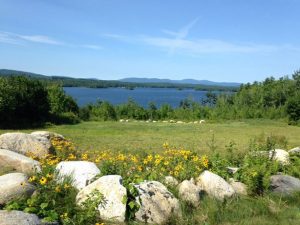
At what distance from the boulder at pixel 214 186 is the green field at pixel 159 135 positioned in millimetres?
2463

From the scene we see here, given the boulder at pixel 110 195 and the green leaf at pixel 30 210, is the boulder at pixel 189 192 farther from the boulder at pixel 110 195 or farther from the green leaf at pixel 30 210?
the green leaf at pixel 30 210

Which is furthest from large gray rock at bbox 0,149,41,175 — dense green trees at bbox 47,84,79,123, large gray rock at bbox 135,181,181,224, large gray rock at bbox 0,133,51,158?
dense green trees at bbox 47,84,79,123

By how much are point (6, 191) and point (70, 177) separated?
44.9 inches

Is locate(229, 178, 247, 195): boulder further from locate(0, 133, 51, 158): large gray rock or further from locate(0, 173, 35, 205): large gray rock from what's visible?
locate(0, 133, 51, 158): large gray rock

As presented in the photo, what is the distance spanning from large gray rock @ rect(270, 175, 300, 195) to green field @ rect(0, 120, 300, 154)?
2162 millimetres

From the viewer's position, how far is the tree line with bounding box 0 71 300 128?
75.7 ft

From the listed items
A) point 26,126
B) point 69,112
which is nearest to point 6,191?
point 26,126

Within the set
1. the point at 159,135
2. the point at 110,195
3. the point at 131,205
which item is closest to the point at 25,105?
the point at 159,135

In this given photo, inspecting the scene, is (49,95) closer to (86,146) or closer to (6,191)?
(86,146)

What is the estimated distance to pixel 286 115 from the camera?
3372cm

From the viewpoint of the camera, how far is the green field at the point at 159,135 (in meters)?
15.0

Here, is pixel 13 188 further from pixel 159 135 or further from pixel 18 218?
pixel 159 135

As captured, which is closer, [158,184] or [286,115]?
[158,184]

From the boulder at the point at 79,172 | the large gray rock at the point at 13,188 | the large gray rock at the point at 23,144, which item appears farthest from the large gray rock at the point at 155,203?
the large gray rock at the point at 23,144
